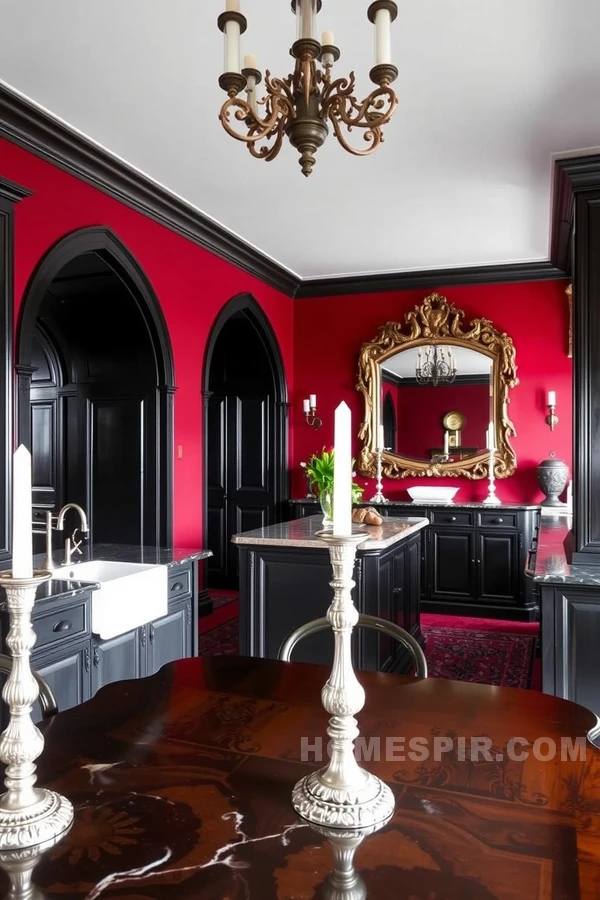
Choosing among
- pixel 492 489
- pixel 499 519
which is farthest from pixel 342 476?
pixel 492 489

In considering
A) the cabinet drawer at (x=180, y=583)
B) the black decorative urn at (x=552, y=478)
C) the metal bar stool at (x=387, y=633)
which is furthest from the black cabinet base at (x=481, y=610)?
the metal bar stool at (x=387, y=633)

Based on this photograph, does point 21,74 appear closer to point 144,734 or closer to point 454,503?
point 144,734

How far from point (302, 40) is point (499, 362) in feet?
15.6

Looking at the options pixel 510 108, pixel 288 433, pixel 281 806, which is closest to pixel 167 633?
pixel 281 806

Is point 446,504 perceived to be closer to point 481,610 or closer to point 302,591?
point 481,610

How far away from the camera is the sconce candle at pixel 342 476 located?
0.94 m

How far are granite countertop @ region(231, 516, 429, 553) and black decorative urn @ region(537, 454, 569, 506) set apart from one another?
1.84m

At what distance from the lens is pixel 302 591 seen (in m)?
3.70

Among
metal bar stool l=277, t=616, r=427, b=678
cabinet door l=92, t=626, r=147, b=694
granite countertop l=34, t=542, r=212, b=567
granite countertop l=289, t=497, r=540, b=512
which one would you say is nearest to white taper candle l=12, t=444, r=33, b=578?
metal bar stool l=277, t=616, r=427, b=678

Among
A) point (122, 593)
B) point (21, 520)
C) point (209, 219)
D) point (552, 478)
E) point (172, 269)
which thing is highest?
point (209, 219)

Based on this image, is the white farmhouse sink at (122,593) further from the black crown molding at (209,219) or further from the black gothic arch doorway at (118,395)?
the black crown molding at (209,219)

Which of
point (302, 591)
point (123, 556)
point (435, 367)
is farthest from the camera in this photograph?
point (435, 367)

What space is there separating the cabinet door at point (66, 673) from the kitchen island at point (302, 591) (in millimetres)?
1153

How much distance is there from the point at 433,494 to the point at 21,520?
5.42 meters
